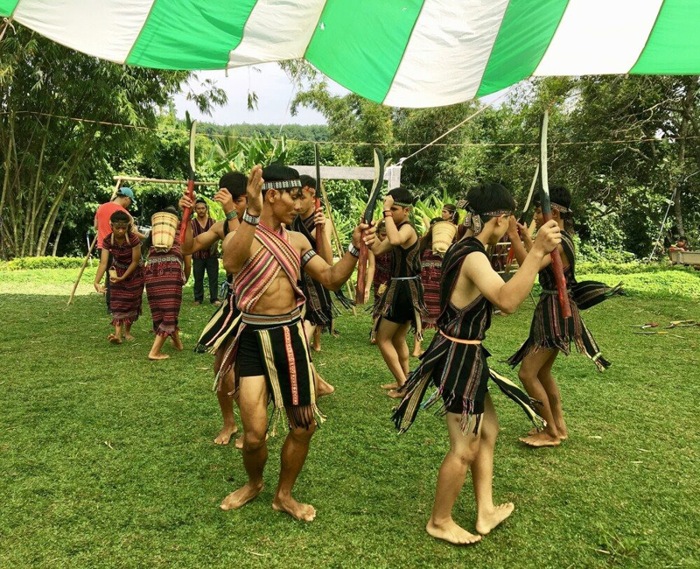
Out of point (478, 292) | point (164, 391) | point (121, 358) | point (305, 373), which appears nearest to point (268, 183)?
point (305, 373)

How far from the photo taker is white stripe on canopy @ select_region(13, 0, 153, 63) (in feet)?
13.2

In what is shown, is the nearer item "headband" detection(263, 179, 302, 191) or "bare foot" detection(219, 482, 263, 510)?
"headband" detection(263, 179, 302, 191)

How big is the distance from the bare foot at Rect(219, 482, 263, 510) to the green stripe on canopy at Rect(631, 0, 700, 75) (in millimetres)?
3858

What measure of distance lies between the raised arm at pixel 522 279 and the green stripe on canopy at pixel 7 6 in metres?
3.48

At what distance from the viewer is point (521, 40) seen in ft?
14.6

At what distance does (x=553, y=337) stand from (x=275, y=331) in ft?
6.57

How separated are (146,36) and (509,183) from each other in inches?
598

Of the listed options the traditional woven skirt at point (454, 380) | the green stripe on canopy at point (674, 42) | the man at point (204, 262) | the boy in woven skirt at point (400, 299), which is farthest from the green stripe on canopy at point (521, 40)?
the man at point (204, 262)

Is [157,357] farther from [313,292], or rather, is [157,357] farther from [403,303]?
[403,303]

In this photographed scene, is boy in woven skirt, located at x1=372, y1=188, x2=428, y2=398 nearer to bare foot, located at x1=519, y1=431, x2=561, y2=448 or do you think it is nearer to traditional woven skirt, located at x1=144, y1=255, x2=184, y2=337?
bare foot, located at x1=519, y1=431, x2=561, y2=448

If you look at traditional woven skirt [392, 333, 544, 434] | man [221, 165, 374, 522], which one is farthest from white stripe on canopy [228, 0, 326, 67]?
traditional woven skirt [392, 333, 544, 434]

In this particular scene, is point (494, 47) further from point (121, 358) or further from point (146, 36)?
point (121, 358)

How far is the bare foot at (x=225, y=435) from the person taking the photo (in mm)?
4180

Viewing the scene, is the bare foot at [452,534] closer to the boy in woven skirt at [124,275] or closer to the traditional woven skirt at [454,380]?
the traditional woven skirt at [454,380]
